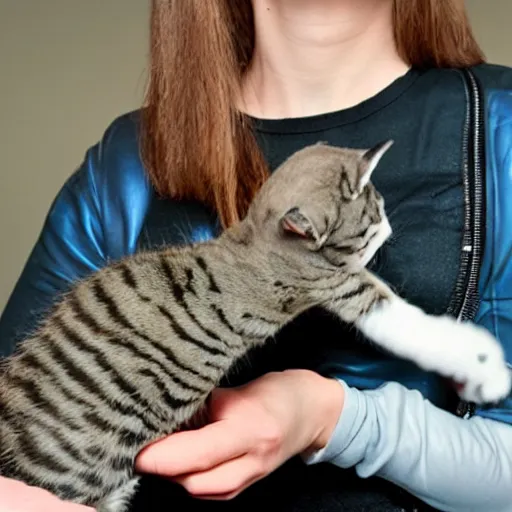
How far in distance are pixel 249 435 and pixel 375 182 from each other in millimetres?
277

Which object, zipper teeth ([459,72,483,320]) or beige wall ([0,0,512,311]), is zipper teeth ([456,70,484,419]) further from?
beige wall ([0,0,512,311])

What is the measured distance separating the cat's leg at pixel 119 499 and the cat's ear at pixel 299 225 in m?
0.23

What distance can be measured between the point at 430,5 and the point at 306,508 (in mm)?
529

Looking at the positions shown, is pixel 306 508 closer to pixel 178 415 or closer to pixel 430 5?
pixel 178 415

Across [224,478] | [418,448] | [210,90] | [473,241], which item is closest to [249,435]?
[224,478]

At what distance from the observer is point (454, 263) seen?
0.74 meters

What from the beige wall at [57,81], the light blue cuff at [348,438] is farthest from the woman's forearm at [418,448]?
the beige wall at [57,81]

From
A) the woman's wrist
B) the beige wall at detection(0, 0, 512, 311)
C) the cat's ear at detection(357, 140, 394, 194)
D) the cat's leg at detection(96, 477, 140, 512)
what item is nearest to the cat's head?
the cat's ear at detection(357, 140, 394, 194)

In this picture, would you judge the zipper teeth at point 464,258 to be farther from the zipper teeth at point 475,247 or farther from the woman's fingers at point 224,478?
the woman's fingers at point 224,478

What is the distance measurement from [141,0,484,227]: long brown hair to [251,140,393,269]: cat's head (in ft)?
0.45

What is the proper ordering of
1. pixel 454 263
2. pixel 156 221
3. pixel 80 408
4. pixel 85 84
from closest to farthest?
pixel 80 408
pixel 454 263
pixel 156 221
pixel 85 84

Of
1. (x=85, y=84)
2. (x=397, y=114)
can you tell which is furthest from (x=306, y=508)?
(x=85, y=84)

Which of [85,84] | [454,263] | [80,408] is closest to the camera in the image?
[80,408]

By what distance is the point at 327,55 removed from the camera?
87 centimetres
